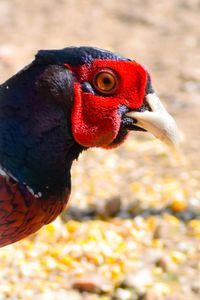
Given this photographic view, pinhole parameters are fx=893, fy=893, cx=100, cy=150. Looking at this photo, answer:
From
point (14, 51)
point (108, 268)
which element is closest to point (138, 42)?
point (14, 51)

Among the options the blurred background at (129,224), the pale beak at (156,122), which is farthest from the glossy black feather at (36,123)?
the blurred background at (129,224)

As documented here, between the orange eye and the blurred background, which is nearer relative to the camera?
the orange eye

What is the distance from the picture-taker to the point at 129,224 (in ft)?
13.0

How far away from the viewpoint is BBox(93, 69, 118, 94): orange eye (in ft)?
8.32

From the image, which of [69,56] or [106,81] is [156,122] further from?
[69,56]

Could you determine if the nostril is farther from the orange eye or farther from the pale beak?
the pale beak

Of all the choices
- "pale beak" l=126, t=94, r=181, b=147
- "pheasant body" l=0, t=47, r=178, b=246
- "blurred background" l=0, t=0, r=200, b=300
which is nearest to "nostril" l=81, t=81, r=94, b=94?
"pheasant body" l=0, t=47, r=178, b=246

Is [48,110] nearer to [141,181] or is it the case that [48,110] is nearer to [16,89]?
[16,89]

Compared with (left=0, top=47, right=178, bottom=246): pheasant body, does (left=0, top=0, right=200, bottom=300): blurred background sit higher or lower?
lower

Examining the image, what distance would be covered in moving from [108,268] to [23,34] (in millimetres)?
3251

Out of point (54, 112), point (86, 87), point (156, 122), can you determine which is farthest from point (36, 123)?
point (156, 122)

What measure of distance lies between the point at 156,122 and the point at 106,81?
19 cm

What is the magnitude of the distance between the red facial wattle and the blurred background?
103 cm

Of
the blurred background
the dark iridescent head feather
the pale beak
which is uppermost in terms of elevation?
the dark iridescent head feather
